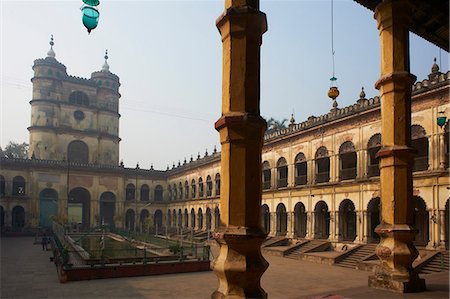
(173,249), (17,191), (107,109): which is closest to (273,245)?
(173,249)

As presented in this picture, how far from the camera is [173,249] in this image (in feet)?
65.2

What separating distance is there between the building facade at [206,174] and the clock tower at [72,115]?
4.9 inches

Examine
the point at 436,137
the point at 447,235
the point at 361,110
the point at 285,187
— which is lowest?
the point at 447,235

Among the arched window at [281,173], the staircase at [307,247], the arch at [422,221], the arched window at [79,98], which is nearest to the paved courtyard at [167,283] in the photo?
the staircase at [307,247]

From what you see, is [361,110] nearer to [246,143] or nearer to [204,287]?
[204,287]

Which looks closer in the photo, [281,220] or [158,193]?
[281,220]

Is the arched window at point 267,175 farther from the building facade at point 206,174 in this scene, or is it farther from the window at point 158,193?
the window at point 158,193

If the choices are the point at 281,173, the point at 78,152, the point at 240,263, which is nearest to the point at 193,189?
the point at 78,152

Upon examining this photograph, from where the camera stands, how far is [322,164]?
92.3 ft

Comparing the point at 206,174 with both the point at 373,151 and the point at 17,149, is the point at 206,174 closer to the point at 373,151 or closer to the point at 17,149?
the point at 373,151

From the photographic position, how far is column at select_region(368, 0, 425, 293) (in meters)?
8.10

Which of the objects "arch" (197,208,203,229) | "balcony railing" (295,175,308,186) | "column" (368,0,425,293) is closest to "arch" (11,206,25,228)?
"arch" (197,208,203,229)

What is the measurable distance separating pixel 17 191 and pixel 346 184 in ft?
107

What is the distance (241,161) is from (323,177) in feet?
77.0
